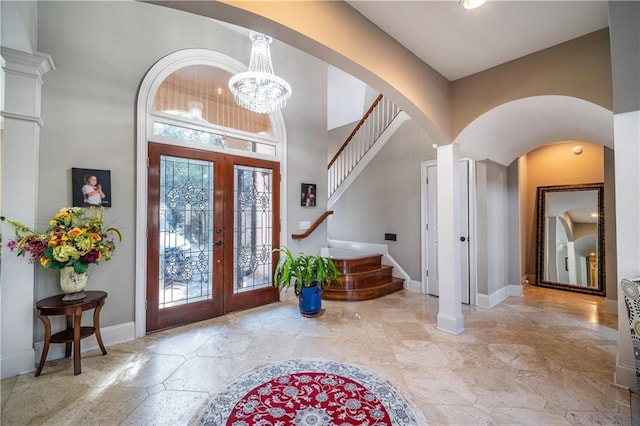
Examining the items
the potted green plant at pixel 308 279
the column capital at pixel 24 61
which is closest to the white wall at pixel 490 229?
the potted green plant at pixel 308 279

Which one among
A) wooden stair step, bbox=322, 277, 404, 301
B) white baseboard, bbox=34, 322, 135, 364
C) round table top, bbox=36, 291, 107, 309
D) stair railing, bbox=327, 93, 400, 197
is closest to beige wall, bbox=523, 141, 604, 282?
stair railing, bbox=327, 93, 400, 197

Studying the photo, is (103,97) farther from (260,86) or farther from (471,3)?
(471,3)

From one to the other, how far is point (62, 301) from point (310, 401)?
90.0 inches

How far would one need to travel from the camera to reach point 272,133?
414 centimetres

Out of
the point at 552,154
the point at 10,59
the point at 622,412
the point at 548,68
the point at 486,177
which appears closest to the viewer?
the point at 622,412

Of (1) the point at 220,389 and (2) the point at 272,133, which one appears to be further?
(2) the point at 272,133

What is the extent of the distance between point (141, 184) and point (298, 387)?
2606 mm

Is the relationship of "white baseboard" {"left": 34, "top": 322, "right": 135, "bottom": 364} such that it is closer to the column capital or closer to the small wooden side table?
the small wooden side table

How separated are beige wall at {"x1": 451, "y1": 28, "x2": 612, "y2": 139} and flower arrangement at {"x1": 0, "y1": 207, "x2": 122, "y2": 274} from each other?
12.6 feet

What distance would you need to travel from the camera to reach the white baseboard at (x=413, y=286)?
4.68 m

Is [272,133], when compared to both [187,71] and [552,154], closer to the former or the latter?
[187,71]

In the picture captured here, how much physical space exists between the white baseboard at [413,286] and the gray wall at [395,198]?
0.27 feet

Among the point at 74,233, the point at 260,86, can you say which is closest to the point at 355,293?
the point at 260,86

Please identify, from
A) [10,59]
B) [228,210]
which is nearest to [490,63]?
[228,210]
